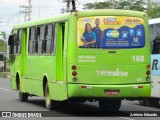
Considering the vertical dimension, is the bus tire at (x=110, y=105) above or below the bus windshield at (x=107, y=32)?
below

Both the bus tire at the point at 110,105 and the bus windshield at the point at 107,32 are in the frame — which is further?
the bus tire at the point at 110,105

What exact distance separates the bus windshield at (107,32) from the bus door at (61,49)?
0.62 m

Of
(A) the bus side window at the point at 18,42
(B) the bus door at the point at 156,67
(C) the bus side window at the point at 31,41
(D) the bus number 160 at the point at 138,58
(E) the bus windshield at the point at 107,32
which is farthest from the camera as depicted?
(A) the bus side window at the point at 18,42

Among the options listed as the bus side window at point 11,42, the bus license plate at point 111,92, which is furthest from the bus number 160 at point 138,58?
the bus side window at point 11,42

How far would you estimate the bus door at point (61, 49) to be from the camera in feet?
57.6

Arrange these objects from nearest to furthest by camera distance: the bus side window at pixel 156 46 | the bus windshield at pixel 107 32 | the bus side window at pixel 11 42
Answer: the bus windshield at pixel 107 32
the bus side window at pixel 156 46
the bus side window at pixel 11 42

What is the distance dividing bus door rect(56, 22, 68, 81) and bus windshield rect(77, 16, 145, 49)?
2.05 ft

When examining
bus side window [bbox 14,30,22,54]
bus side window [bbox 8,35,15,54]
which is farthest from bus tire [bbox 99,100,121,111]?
bus side window [bbox 8,35,15,54]

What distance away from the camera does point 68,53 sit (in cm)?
1705

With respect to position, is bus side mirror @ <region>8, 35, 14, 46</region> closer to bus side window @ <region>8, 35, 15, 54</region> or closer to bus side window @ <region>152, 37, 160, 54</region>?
bus side window @ <region>8, 35, 15, 54</region>

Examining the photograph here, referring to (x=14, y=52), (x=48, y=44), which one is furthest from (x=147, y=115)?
(x=14, y=52)

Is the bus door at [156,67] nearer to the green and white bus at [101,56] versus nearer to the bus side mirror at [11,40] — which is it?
the green and white bus at [101,56]

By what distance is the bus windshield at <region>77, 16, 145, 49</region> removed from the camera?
17125 mm

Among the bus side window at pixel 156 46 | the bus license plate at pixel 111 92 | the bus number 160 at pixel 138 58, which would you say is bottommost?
the bus license plate at pixel 111 92
